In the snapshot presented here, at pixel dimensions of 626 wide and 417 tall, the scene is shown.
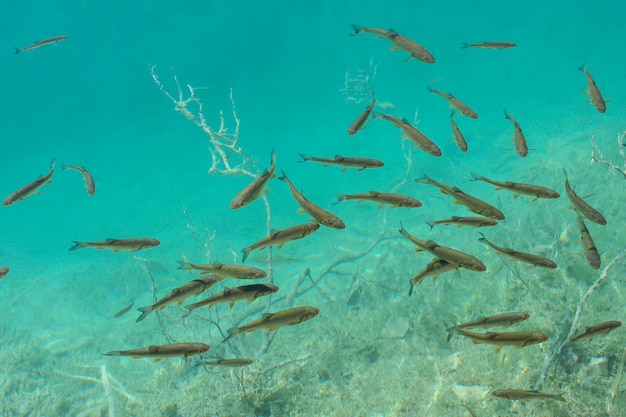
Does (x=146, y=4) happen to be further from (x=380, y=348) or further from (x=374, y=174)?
(x=380, y=348)

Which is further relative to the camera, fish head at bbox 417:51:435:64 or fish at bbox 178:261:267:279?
fish head at bbox 417:51:435:64

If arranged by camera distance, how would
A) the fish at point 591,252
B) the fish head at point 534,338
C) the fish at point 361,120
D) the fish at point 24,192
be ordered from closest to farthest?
1. the fish head at point 534,338
2. the fish at point 591,252
3. the fish at point 361,120
4. the fish at point 24,192

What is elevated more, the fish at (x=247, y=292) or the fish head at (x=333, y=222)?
the fish head at (x=333, y=222)

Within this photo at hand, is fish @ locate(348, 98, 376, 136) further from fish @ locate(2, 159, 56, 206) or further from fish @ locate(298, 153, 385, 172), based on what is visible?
fish @ locate(2, 159, 56, 206)

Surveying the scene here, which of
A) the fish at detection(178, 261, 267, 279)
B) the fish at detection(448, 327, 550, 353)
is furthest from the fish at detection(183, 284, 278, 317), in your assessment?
the fish at detection(448, 327, 550, 353)

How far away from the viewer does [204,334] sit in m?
9.60

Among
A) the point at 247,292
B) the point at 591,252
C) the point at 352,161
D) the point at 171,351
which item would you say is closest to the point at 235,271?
the point at 247,292

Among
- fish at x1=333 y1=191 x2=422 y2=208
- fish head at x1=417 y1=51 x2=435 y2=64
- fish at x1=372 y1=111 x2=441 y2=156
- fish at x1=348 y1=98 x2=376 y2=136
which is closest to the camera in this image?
fish at x1=333 y1=191 x2=422 y2=208

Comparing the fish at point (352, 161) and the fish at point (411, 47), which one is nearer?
the fish at point (352, 161)

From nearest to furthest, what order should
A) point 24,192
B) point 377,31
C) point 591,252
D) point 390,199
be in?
point 591,252, point 390,199, point 24,192, point 377,31

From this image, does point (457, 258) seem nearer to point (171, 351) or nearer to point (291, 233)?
point (291, 233)

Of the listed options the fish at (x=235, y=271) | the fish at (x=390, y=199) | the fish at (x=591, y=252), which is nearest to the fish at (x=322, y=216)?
the fish at (x=390, y=199)

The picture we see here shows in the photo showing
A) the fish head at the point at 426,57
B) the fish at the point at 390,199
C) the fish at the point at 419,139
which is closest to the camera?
the fish at the point at 390,199

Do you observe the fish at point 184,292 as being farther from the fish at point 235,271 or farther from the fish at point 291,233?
the fish at point 291,233
